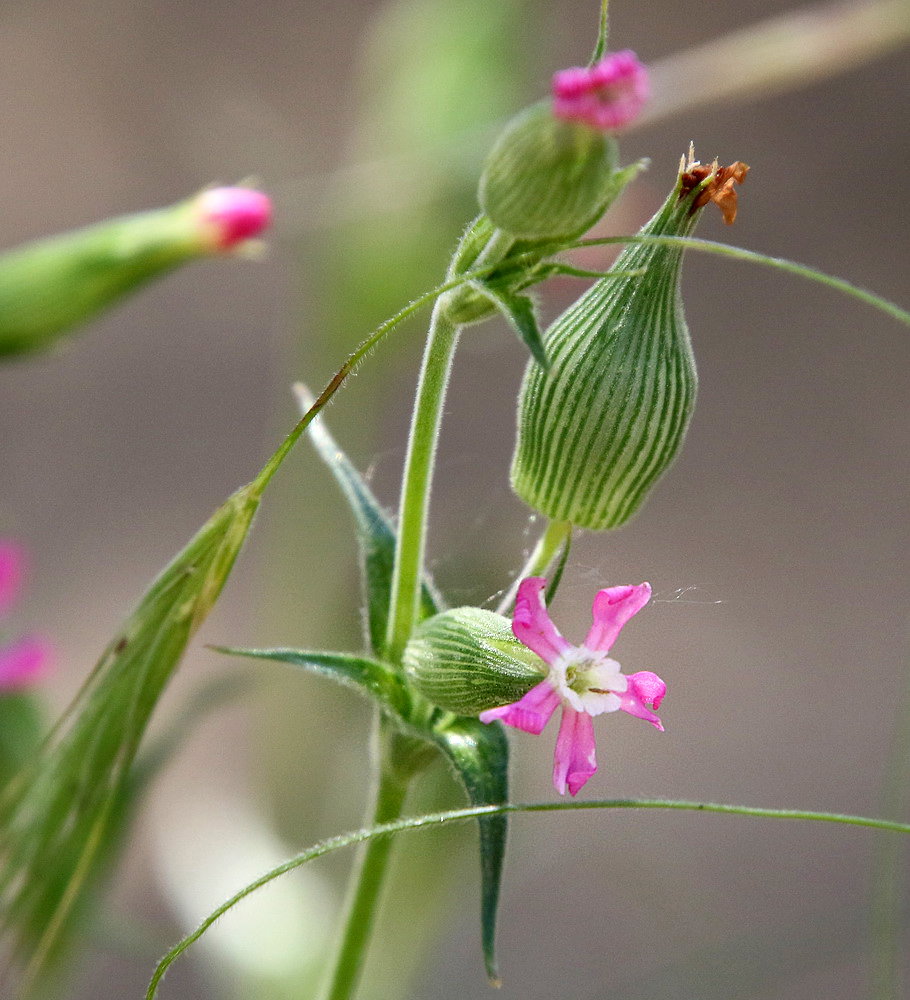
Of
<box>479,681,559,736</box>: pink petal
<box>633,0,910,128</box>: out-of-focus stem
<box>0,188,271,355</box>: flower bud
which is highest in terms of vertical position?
<box>633,0,910,128</box>: out-of-focus stem

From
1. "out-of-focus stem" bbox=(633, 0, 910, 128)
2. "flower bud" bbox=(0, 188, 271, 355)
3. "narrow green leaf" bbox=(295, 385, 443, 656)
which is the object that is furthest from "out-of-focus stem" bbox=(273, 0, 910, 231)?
"narrow green leaf" bbox=(295, 385, 443, 656)

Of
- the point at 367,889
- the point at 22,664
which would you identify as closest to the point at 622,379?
the point at 367,889

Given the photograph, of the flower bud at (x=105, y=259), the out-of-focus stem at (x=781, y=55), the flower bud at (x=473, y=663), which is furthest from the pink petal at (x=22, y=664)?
the out-of-focus stem at (x=781, y=55)

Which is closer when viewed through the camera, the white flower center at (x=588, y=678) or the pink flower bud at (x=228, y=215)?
the white flower center at (x=588, y=678)

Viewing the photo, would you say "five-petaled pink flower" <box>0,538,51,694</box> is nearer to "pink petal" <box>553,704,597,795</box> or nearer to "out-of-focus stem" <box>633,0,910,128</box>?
"pink petal" <box>553,704,597,795</box>

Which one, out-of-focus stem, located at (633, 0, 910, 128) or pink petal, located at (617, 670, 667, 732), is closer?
pink petal, located at (617, 670, 667, 732)

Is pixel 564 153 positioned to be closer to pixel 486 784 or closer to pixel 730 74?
pixel 486 784

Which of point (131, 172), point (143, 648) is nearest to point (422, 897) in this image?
point (143, 648)

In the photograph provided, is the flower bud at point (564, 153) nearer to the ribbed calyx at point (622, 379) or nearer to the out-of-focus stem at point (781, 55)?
the ribbed calyx at point (622, 379)
